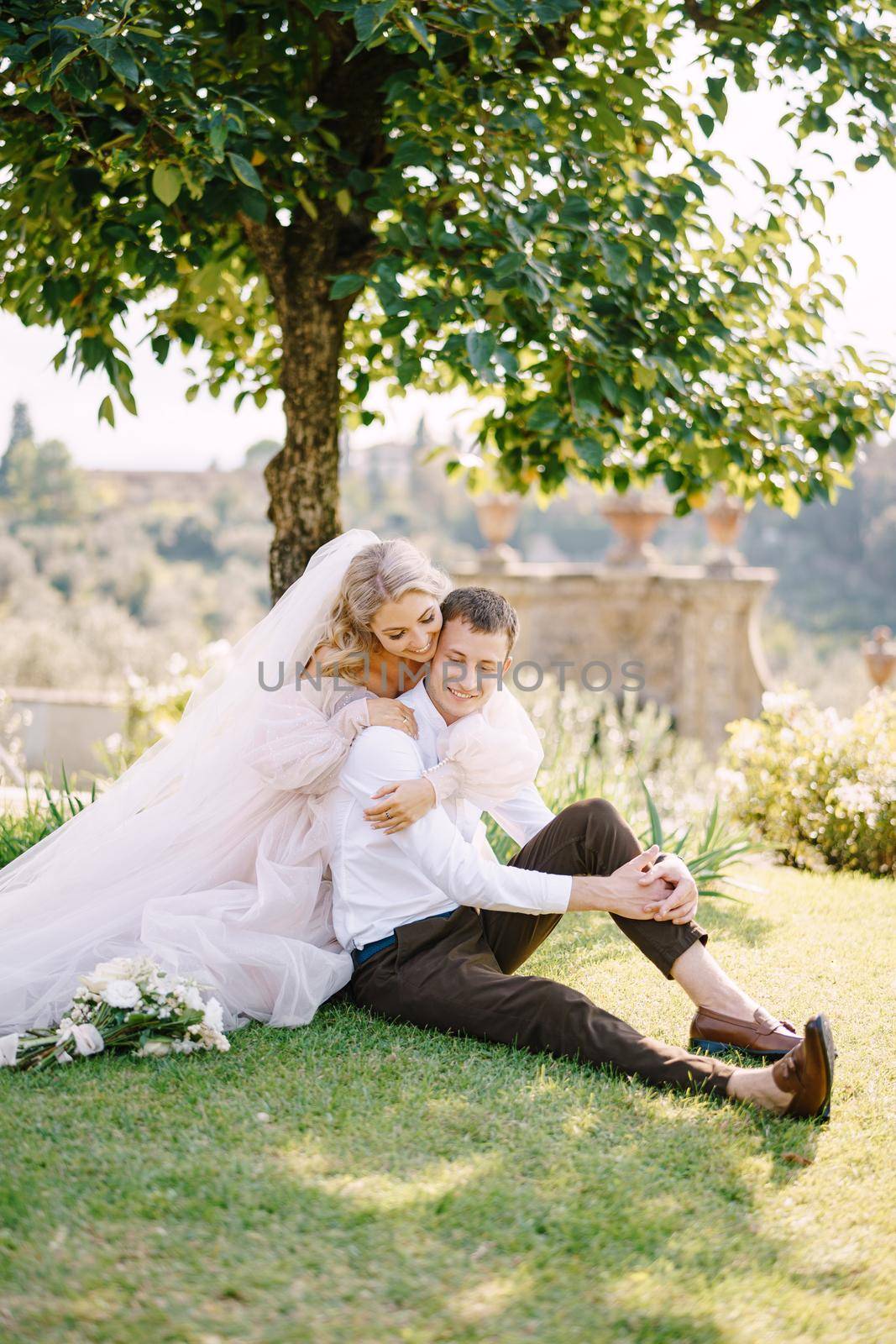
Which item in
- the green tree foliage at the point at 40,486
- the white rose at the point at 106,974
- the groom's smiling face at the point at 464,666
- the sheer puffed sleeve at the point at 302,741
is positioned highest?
the green tree foliage at the point at 40,486

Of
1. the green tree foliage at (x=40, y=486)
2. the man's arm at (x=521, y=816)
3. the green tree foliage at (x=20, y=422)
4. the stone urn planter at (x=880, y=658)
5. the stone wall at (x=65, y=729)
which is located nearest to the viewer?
the man's arm at (x=521, y=816)

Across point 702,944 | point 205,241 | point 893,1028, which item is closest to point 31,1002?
point 702,944

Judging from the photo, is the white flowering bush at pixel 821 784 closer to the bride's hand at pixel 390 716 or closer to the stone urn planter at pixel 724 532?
the bride's hand at pixel 390 716

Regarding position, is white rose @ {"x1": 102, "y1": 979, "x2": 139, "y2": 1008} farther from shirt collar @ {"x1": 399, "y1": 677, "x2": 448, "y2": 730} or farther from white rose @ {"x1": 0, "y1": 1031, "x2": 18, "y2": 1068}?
shirt collar @ {"x1": 399, "y1": 677, "x2": 448, "y2": 730}

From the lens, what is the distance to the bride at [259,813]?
10.4 feet

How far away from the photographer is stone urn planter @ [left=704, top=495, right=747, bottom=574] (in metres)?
13.8

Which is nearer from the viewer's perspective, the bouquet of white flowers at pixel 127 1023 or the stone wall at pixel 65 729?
the bouquet of white flowers at pixel 127 1023

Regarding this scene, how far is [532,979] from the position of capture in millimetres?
2977

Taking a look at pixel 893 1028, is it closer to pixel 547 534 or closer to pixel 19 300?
pixel 19 300

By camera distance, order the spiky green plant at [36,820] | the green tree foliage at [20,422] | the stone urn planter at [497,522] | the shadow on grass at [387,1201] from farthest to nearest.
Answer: the green tree foliage at [20,422] → the stone urn planter at [497,522] → the spiky green plant at [36,820] → the shadow on grass at [387,1201]

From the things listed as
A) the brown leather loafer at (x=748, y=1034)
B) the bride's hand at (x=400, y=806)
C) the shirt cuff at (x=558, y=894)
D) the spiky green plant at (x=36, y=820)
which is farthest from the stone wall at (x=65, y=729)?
the brown leather loafer at (x=748, y=1034)

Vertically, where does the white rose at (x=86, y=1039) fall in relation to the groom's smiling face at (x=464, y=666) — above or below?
below

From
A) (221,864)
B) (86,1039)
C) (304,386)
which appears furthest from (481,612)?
(304,386)

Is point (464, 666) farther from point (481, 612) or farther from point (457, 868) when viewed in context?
point (457, 868)
